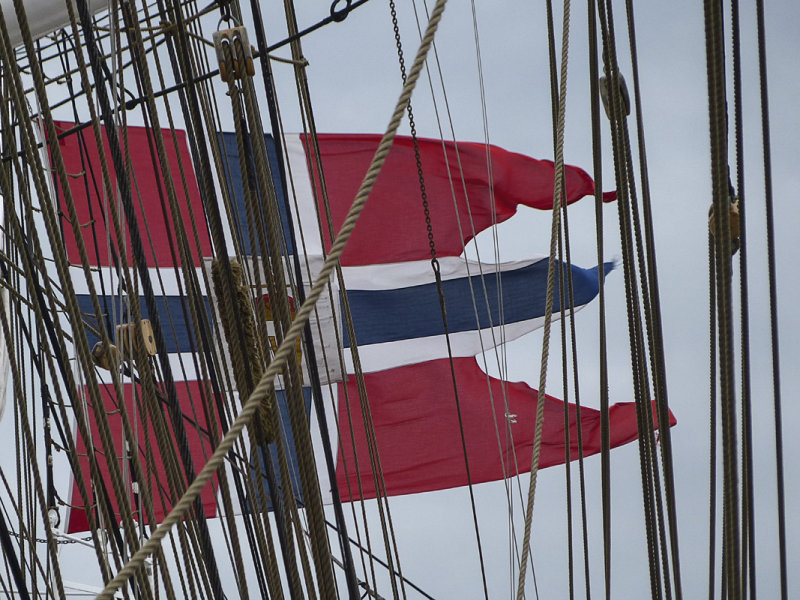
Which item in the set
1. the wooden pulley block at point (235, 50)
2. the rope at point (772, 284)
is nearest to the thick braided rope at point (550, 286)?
the rope at point (772, 284)

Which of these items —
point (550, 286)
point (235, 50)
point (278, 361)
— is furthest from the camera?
point (235, 50)

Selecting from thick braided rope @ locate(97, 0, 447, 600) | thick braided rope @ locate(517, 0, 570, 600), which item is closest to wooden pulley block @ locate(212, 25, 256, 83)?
thick braided rope @ locate(517, 0, 570, 600)

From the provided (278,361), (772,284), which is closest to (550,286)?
(772,284)

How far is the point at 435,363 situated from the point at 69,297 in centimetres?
749

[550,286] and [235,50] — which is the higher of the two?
[235,50]

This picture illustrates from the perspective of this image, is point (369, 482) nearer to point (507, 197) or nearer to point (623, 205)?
point (507, 197)

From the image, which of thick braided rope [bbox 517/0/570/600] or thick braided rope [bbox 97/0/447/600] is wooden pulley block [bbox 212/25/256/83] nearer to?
thick braided rope [bbox 517/0/570/600]

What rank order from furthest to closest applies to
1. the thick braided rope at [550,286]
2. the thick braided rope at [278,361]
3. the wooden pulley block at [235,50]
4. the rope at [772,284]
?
the wooden pulley block at [235,50] < the thick braided rope at [550,286] < the rope at [772,284] < the thick braided rope at [278,361]

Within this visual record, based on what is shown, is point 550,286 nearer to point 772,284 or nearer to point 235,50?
point 772,284

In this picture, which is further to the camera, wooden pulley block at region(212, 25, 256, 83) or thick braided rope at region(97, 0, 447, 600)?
wooden pulley block at region(212, 25, 256, 83)

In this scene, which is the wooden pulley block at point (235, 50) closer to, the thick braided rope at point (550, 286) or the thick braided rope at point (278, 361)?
the thick braided rope at point (550, 286)

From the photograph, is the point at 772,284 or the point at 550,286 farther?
the point at 550,286

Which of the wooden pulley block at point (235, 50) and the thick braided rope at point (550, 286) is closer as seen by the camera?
the thick braided rope at point (550, 286)

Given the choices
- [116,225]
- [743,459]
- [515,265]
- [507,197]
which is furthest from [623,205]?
[515,265]
